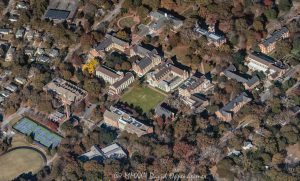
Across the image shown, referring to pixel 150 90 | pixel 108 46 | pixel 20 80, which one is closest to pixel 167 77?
pixel 150 90

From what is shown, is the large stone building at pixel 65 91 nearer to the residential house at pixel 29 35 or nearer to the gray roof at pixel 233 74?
the residential house at pixel 29 35

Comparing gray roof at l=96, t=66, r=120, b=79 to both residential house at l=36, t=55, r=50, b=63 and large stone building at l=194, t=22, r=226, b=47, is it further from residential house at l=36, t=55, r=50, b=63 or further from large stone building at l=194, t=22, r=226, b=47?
large stone building at l=194, t=22, r=226, b=47

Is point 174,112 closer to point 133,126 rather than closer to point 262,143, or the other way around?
point 133,126

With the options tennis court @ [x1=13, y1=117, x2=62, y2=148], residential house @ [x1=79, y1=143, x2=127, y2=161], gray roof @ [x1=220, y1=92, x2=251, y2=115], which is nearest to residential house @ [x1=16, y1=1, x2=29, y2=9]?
tennis court @ [x1=13, y1=117, x2=62, y2=148]

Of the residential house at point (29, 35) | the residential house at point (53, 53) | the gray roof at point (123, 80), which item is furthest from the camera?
the residential house at point (29, 35)

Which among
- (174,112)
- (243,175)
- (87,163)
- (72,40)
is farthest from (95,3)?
(243,175)

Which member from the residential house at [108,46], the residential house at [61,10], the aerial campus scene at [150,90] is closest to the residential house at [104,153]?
the aerial campus scene at [150,90]
